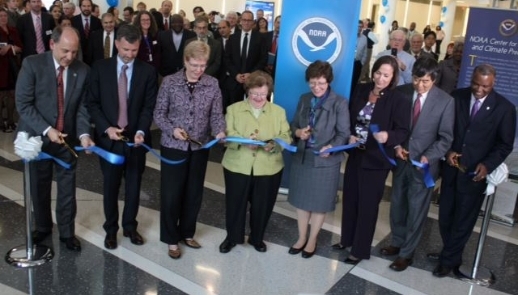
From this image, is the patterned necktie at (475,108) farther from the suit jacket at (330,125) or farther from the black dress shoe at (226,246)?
the black dress shoe at (226,246)

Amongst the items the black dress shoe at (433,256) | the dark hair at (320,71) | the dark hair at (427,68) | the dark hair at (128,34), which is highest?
the dark hair at (128,34)

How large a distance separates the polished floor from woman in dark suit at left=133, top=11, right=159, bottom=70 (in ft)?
8.60

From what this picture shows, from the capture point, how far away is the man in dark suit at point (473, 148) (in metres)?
3.50

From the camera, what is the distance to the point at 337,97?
11.9ft

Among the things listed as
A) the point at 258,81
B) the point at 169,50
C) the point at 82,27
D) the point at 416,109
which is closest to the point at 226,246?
the point at 258,81

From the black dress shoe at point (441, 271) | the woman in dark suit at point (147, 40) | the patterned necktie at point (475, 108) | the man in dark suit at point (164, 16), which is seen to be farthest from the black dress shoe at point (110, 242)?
the man in dark suit at point (164, 16)

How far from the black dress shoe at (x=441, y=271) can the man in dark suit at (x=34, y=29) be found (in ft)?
19.7

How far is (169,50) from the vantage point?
6.95 m

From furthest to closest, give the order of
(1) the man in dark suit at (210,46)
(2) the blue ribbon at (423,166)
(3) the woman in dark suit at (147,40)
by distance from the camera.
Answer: (3) the woman in dark suit at (147,40)
(1) the man in dark suit at (210,46)
(2) the blue ribbon at (423,166)

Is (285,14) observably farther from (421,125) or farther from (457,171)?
(457,171)

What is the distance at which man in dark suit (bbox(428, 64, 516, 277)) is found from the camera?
350 centimetres

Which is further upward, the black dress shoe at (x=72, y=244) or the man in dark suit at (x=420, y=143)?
the man in dark suit at (x=420, y=143)

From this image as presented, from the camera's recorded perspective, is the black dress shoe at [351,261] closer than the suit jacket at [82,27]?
Yes

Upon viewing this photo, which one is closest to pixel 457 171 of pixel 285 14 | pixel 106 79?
pixel 285 14
